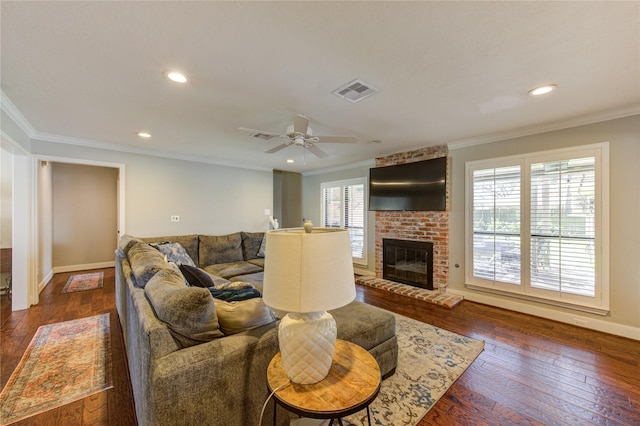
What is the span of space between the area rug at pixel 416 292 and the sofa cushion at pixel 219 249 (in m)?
2.29

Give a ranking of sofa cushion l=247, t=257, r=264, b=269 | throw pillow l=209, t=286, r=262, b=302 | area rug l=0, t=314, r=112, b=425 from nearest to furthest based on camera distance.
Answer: throw pillow l=209, t=286, r=262, b=302 → area rug l=0, t=314, r=112, b=425 → sofa cushion l=247, t=257, r=264, b=269

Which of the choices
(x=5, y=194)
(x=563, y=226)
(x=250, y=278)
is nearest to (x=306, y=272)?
(x=250, y=278)

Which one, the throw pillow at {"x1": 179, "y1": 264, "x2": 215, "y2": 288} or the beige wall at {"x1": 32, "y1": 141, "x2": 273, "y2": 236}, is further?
the beige wall at {"x1": 32, "y1": 141, "x2": 273, "y2": 236}

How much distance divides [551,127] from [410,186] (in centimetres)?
192

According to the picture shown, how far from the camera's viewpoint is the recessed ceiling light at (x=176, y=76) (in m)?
2.00

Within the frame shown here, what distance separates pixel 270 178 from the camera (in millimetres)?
6086

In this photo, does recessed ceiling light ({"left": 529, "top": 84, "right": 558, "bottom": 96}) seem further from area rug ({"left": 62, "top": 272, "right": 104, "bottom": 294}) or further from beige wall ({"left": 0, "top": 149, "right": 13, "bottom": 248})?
area rug ({"left": 62, "top": 272, "right": 104, "bottom": 294})

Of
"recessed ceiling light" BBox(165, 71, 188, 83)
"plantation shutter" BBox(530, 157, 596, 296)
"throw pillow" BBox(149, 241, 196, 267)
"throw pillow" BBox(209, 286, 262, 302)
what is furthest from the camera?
"throw pillow" BBox(149, 241, 196, 267)

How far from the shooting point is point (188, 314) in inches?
48.4

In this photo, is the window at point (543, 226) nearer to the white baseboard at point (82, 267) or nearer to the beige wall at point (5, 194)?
Answer: the beige wall at point (5, 194)

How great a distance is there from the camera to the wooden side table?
0.99 meters

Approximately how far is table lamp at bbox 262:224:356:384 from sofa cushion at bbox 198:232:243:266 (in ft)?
11.4

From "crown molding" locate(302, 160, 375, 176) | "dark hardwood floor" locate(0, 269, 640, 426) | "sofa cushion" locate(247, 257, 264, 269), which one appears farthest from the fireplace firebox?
"sofa cushion" locate(247, 257, 264, 269)

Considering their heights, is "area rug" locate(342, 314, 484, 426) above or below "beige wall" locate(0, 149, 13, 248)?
below
